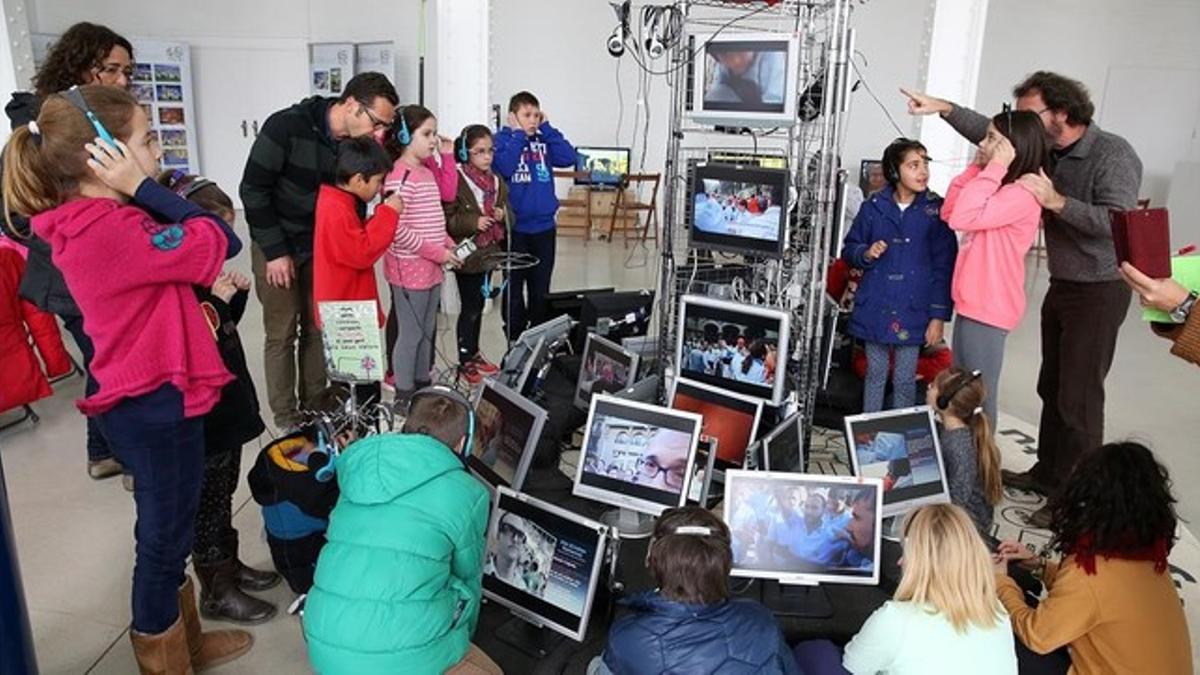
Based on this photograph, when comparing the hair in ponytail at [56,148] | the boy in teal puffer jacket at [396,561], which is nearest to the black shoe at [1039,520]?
the boy in teal puffer jacket at [396,561]

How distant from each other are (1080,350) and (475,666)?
9.00 feet

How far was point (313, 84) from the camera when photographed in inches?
428

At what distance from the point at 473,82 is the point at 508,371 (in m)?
3.17

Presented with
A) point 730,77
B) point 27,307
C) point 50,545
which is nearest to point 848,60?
point 730,77

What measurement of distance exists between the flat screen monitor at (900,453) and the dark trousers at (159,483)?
2089 millimetres

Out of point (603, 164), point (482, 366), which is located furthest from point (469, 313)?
point (603, 164)

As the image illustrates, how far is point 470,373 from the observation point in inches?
185

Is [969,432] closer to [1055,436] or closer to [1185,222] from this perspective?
[1055,436]

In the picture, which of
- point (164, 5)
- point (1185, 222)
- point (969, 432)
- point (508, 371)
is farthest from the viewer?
point (164, 5)

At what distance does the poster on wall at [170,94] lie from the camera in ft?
33.8

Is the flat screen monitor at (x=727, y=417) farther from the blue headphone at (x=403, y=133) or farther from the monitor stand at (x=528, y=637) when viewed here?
the blue headphone at (x=403, y=133)

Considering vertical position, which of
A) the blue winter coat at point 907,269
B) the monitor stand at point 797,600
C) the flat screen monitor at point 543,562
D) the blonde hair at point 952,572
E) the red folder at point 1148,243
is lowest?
the monitor stand at point 797,600

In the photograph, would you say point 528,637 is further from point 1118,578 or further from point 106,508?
point 106,508

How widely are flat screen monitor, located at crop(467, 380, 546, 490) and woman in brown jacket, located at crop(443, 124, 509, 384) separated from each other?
158 centimetres
